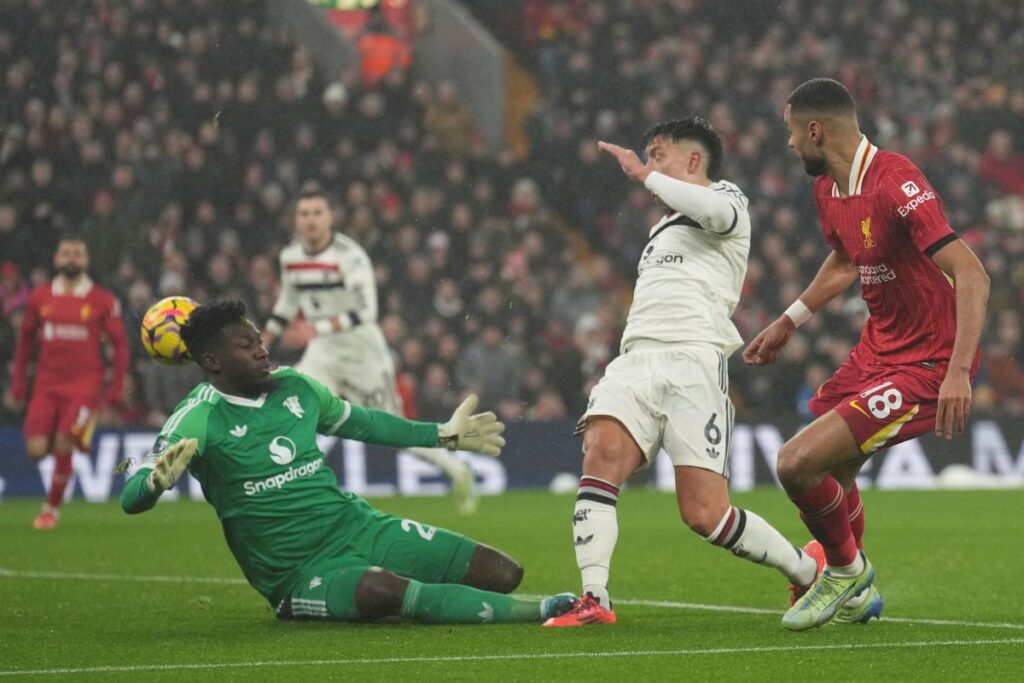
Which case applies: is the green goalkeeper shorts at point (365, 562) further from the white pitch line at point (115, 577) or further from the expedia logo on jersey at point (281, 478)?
the white pitch line at point (115, 577)

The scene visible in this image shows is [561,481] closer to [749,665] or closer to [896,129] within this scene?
[896,129]

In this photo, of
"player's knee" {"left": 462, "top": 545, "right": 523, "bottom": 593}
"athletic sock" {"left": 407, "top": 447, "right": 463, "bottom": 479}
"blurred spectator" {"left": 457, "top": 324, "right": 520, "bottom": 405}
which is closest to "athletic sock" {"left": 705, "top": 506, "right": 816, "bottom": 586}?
"player's knee" {"left": 462, "top": 545, "right": 523, "bottom": 593}

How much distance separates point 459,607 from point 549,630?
1.42ft

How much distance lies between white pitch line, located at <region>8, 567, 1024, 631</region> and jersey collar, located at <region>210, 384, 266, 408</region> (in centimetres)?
158

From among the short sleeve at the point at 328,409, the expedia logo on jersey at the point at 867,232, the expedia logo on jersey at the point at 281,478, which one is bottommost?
the expedia logo on jersey at the point at 281,478

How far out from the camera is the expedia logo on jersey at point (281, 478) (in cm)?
672

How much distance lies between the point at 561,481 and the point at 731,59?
7256 mm

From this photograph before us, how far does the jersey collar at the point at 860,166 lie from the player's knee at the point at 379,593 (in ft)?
7.35

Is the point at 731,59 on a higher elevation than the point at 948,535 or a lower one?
higher

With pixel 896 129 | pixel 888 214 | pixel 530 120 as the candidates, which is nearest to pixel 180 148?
pixel 530 120

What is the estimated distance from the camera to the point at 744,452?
55.9ft

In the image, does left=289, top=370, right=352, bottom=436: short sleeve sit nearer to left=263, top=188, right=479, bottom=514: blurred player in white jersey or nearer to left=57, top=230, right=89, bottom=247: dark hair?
left=263, top=188, right=479, bottom=514: blurred player in white jersey

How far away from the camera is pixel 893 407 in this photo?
6.34 metres

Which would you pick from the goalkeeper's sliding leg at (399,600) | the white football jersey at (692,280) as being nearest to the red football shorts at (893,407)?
the white football jersey at (692,280)
